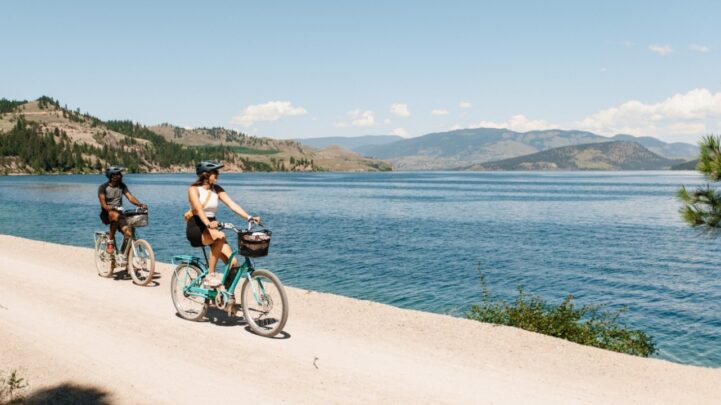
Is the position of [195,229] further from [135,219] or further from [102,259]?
[102,259]

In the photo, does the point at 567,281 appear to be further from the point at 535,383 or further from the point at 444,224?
the point at 444,224

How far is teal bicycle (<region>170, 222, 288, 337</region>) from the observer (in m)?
10.2

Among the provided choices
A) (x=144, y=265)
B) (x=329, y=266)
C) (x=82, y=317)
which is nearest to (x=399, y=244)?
(x=329, y=266)

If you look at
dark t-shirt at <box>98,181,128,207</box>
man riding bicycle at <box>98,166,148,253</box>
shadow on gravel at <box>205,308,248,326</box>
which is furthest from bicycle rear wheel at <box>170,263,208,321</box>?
dark t-shirt at <box>98,181,128,207</box>

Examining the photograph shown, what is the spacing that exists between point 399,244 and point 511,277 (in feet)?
44.4

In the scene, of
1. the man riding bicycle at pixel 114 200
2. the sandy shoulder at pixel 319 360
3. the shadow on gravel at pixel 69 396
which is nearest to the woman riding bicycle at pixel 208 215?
the sandy shoulder at pixel 319 360

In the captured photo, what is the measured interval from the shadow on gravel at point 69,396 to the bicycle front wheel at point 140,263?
782 centimetres

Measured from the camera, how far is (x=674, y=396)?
8.41 meters

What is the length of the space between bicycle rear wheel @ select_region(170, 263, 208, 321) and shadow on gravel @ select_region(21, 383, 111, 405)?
4.04 metres

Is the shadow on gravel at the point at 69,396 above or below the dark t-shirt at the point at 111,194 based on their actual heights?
below

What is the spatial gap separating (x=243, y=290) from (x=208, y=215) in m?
1.83

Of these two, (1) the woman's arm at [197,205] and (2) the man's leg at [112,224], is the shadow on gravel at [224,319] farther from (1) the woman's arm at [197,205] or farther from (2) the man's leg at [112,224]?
(2) the man's leg at [112,224]

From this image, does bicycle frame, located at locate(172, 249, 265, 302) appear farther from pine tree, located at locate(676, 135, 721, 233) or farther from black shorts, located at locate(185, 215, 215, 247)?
pine tree, located at locate(676, 135, 721, 233)

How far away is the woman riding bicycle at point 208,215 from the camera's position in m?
11.0
